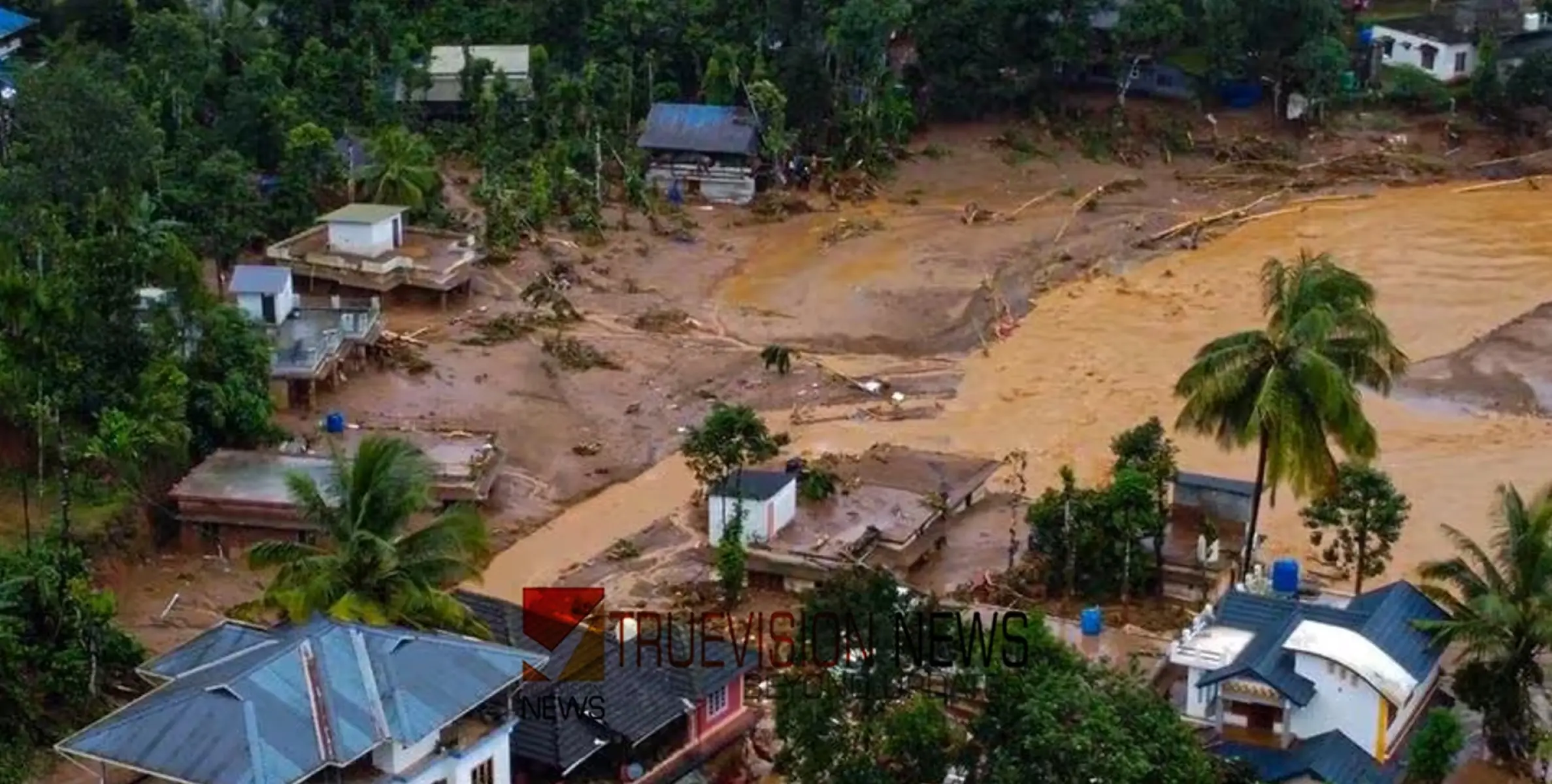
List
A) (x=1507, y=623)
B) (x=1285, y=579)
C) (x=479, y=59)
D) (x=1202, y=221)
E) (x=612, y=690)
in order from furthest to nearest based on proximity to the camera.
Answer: (x=479, y=59), (x=1202, y=221), (x=1285, y=579), (x=1507, y=623), (x=612, y=690)

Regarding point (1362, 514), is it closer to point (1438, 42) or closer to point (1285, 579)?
point (1285, 579)

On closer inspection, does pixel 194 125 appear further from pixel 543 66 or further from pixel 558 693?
pixel 558 693

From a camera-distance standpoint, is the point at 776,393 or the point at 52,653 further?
the point at 776,393

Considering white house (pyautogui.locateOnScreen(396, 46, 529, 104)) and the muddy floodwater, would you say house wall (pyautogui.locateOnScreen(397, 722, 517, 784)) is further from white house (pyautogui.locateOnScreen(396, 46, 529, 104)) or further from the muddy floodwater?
white house (pyautogui.locateOnScreen(396, 46, 529, 104))

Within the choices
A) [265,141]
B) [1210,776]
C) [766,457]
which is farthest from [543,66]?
[1210,776]

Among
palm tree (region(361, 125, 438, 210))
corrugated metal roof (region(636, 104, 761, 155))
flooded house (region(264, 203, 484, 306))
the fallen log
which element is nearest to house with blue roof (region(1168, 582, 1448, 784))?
flooded house (region(264, 203, 484, 306))

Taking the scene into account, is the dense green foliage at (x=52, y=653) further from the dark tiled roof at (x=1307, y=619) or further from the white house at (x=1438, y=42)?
the white house at (x=1438, y=42)

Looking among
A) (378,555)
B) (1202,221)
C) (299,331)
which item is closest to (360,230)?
(299,331)
